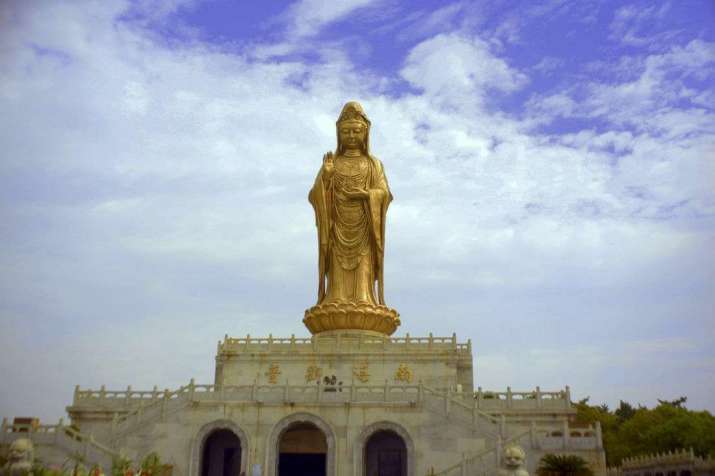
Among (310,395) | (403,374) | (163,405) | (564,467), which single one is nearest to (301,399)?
(310,395)

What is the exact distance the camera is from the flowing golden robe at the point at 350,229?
3506 cm

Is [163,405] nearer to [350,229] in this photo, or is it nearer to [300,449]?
[300,449]

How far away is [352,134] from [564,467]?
840 inches

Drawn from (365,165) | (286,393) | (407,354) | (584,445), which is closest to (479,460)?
(584,445)

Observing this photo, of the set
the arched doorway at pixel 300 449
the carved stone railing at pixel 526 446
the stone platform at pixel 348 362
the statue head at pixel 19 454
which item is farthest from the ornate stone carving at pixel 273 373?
the statue head at pixel 19 454

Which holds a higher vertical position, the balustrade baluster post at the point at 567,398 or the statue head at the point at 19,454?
the balustrade baluster post at the point at 567,398

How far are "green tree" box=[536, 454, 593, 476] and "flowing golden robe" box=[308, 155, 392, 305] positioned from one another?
1531 cm

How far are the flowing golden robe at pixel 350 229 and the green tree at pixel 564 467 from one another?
15.3 metres

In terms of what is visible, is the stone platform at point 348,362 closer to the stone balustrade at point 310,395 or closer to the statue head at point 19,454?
the stone balustrade at point 310,395

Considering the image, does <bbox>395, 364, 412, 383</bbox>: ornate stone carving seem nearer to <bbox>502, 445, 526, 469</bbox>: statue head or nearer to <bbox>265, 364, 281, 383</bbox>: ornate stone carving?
<bbox>265, 364, 281, 383</bbox>: ornate stone carving

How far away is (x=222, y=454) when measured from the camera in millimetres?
26312

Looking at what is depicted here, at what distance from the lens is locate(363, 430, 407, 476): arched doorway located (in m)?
25.5

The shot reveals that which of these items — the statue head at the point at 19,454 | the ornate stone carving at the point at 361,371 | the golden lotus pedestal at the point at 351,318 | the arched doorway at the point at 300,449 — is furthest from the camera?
the golden lotus pedestal at the point at 351,318

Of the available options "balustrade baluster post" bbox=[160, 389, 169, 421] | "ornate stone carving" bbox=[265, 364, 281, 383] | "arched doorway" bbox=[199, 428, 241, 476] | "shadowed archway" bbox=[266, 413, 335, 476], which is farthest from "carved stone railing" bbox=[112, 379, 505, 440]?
"ornate stone carving" bbox=[265, 364, 281, 383]
